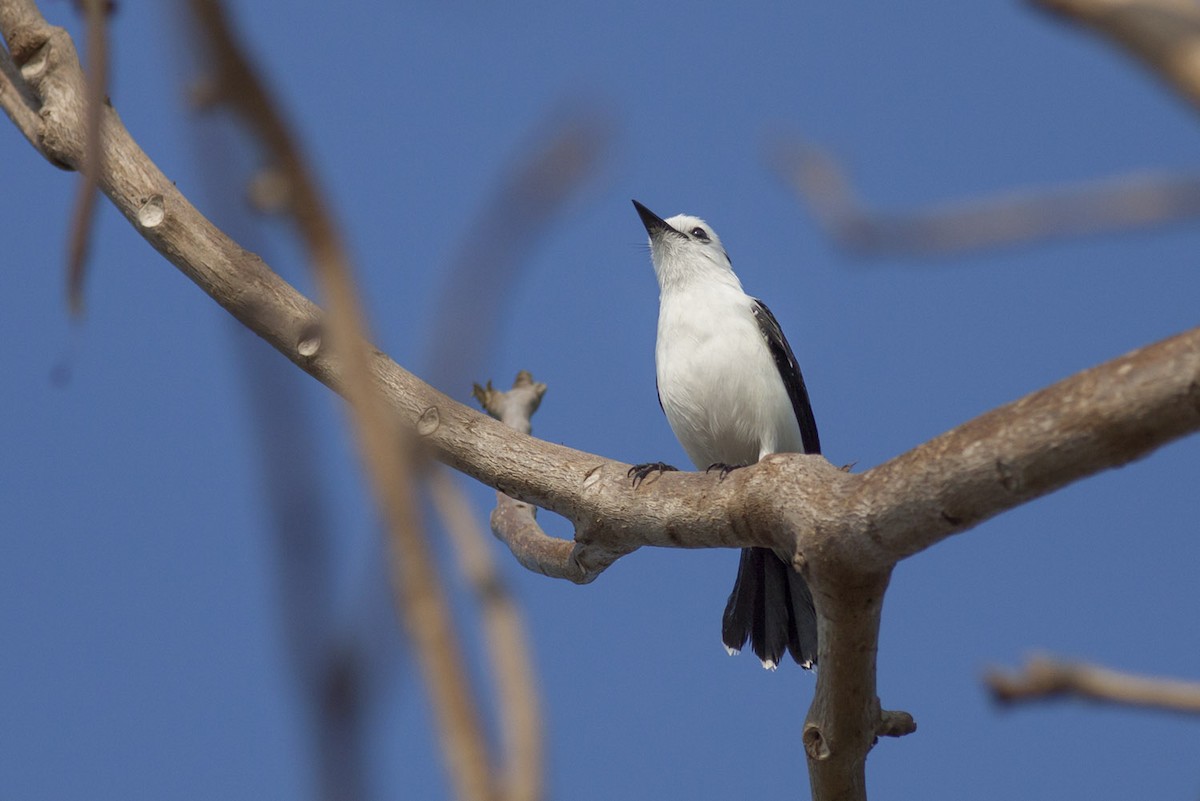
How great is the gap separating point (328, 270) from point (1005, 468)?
11.6ft

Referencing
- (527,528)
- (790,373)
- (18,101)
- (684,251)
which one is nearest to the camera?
(18,101)

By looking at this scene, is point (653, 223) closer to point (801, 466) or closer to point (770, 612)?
point (770, 612)

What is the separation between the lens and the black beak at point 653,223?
9.68 m

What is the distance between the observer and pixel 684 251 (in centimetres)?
940

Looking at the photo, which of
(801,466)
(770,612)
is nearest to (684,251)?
(770,612)

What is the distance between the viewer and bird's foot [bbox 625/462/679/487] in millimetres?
5983

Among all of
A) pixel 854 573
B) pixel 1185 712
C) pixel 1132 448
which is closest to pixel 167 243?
pixel 854 573

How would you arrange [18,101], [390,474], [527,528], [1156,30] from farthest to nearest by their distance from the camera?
[527,528] < [18,101] < [1156,30] < [390,474]

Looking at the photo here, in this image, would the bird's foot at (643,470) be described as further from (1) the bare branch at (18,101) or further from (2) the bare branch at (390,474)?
(2) the bare branch at (390,474)

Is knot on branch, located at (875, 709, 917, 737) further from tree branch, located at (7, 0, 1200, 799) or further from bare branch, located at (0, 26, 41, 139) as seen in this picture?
bare branch, located at (0, 26, 41, 139)

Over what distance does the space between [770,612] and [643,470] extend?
5.72ft

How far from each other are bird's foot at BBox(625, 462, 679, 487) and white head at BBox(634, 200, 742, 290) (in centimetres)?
313

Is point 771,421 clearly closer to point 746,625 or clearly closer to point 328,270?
point 746,625

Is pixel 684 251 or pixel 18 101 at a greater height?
pixel 684 251
